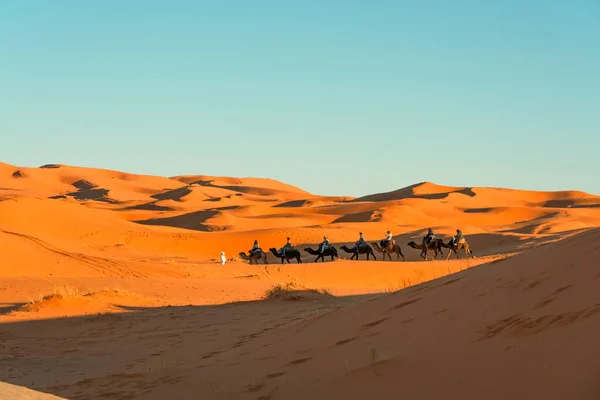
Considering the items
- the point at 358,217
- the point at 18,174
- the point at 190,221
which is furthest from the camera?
the point at 18,174

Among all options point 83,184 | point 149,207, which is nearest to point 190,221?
point 149,207

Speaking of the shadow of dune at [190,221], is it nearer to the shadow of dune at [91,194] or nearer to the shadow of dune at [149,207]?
the shadow of dune at [149,207]

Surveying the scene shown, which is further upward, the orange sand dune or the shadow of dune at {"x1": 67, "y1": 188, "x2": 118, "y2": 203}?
the shadow of dune at {"x1": 67, "y1": 188, "x2": 118, "y2": 203}

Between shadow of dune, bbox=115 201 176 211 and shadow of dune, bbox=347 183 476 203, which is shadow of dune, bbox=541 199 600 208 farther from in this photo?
shadow of dune, bbox=115 201 176 211

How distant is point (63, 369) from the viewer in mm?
10398

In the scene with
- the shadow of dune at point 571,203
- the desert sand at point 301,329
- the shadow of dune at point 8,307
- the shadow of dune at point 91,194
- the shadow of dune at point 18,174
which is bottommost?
the shadow of dune at point 8,307

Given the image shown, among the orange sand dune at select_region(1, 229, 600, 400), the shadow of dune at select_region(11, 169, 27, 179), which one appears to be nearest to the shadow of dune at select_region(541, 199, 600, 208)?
the shadow of dune at select_region(11, 169, 27, 179)

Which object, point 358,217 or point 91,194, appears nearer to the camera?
point 358,217

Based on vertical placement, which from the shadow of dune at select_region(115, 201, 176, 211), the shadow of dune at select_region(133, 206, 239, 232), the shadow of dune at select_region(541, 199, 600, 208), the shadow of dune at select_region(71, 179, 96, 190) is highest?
the shadow of dune at select_region(71, 179, 96, 190)

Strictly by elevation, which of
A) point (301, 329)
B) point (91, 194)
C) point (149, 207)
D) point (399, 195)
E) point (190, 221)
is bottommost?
point (301, 329)

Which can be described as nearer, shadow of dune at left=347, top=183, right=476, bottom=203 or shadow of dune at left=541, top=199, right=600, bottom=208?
shadow of dune at left=541, top=199, right=600, bottom=208

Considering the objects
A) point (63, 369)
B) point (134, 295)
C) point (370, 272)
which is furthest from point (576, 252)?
point (370, 272)

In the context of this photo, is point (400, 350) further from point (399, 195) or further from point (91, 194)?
point (91, 194)

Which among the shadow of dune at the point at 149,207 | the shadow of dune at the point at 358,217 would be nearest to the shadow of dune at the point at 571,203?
the shadow of dune at the point at 358,217
